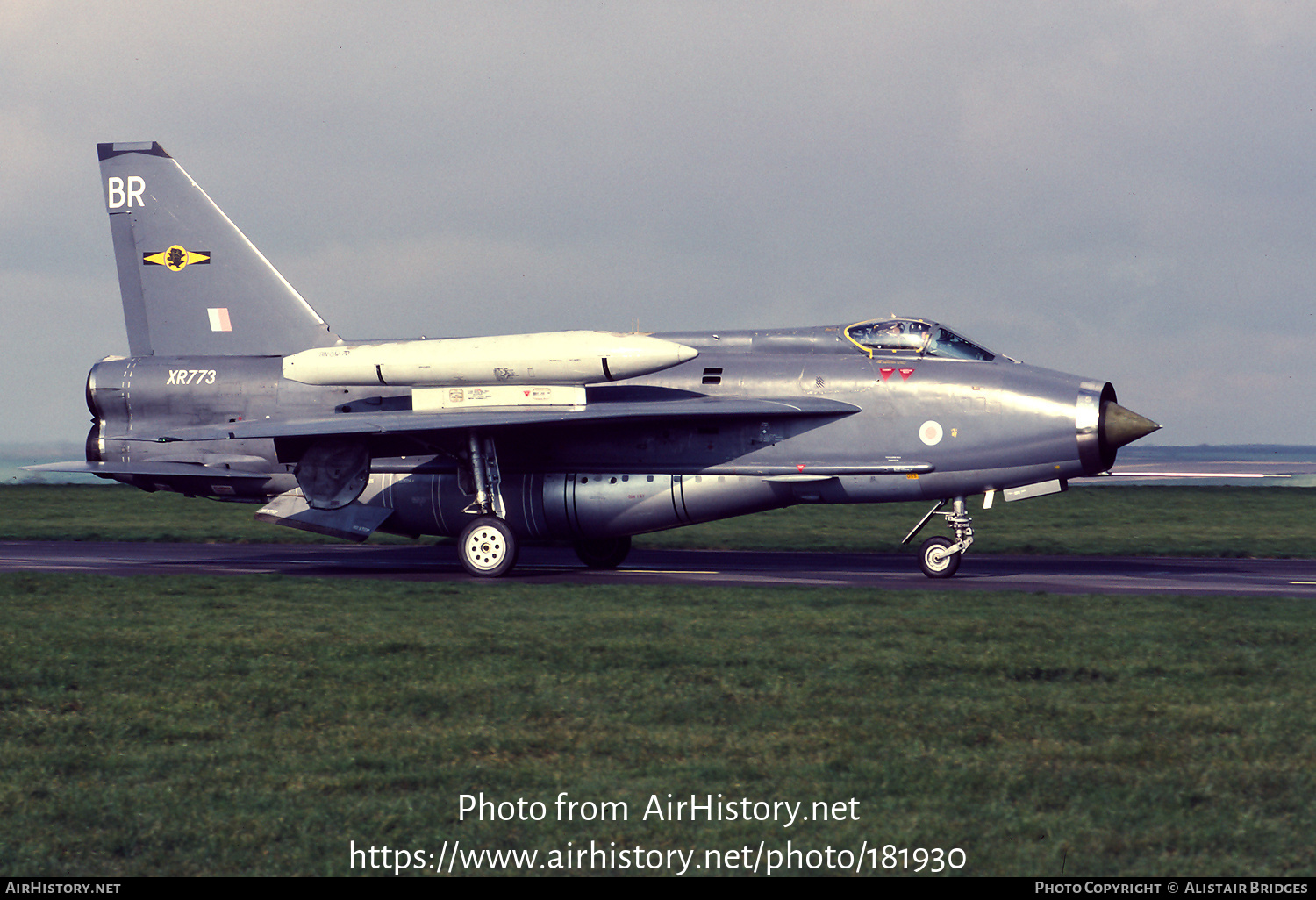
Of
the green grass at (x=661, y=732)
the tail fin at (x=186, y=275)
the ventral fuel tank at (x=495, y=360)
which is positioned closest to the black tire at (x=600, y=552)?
the ventral fuel tank at (x=495, y=360)

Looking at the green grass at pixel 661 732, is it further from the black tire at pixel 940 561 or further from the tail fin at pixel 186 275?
the tail fin at pixel 186 275

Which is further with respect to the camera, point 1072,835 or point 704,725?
point 704,725

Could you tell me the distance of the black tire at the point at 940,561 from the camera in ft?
64.2

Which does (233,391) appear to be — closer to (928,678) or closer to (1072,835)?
(928,678)

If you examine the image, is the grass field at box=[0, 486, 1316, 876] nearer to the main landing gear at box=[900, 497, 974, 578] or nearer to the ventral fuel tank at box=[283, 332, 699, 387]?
the main landing gear at box=[900, 497, 974, 578]

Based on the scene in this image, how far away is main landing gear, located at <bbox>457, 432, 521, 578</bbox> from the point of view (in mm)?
20359

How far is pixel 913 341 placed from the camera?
797 inches

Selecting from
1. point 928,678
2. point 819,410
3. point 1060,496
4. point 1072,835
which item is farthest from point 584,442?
point 1060,496

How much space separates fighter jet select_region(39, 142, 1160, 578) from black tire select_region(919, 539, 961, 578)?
0.04 m

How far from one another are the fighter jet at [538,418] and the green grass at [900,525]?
6.94 m

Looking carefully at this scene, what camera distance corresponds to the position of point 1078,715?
908 centimetres

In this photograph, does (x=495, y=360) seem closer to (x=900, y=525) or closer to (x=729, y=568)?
(x=729, y=568)

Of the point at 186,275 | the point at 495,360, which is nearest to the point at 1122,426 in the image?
the point at 495,360
